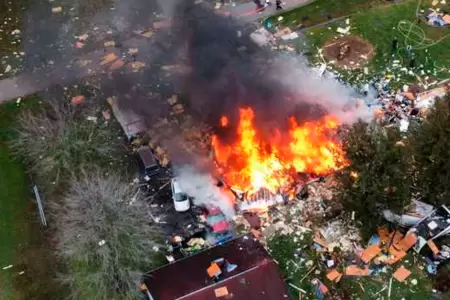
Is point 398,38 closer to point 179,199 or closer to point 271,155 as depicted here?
point 271,155

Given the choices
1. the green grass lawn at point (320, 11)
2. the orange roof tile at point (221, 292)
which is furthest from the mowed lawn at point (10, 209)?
the green grass lawn at point (320, 11)

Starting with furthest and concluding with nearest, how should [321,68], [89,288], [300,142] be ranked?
[321,68], [300,142], [89,288]

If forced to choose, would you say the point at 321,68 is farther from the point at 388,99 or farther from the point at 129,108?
the point at 129,108

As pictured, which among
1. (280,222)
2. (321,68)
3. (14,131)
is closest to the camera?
(280,222)

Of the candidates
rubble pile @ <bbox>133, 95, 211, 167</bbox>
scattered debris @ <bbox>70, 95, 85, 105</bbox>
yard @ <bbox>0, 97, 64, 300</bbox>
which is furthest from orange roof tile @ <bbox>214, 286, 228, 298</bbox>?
scattered debris @ <bbox>70, 95, 85, 105</bbox>

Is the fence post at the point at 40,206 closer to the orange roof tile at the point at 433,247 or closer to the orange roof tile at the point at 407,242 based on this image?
the orange roof tile at the point at 407,242

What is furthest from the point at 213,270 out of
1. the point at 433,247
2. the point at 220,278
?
the point at 433,247

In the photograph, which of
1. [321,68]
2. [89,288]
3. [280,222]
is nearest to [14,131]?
[89,288]
